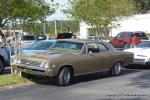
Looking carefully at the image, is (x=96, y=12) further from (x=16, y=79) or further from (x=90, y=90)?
(x=90, y=90)

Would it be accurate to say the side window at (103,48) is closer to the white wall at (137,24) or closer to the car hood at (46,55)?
the car hood at (46,55)

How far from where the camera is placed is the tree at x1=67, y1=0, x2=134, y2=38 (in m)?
41.1

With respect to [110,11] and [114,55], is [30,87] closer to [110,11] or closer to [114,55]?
[114,55]

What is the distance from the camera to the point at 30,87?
1266 cm

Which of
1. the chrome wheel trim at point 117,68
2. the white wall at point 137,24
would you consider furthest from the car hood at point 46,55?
the white wall at point 137,24

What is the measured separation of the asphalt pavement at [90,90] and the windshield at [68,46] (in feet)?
3.79

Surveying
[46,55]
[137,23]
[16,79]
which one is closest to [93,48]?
[46,55]

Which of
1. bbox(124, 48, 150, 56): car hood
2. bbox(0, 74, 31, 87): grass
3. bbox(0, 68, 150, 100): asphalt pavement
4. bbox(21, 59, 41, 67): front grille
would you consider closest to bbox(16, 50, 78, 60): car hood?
bbox(21, 59, 41, 67): front grille

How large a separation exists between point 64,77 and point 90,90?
122 centimetres

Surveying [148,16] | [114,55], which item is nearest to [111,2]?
[148,16]

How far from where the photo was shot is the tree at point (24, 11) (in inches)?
902

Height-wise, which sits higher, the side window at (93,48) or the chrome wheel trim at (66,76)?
the side window at (93,48)

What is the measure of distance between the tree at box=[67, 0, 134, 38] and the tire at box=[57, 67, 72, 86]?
27.8 metres

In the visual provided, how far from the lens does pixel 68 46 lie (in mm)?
14148
